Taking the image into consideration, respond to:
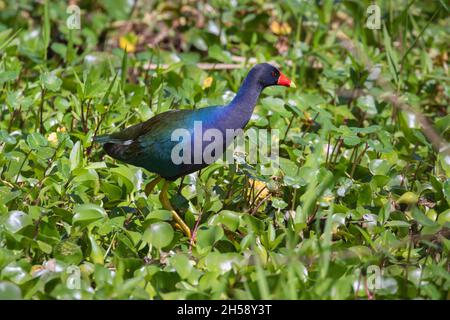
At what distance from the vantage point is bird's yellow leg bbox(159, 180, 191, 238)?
323cm

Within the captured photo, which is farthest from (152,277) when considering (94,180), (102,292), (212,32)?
(212,32)

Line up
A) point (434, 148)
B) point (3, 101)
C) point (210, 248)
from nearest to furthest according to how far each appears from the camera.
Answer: point (210, 248)
point (434, 148)
point (3, 101)

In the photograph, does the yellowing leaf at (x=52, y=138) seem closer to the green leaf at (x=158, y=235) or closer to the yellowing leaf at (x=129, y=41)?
the green leaf at (x=158, y=235)

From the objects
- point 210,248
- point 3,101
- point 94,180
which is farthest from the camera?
point 3,101

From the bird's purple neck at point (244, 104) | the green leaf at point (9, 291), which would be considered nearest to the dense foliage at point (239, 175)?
the green leaf at point (9, 291)

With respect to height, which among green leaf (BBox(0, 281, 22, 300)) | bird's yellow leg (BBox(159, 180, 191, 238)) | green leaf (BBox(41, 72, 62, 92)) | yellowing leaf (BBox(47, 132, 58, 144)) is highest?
green leaf (BBox(41, 72, 62, 92))

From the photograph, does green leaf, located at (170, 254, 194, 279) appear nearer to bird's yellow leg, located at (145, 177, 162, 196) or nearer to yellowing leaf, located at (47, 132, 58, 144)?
bird's yellow leg, located at (145, 177, 162, 196)

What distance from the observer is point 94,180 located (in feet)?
10.9

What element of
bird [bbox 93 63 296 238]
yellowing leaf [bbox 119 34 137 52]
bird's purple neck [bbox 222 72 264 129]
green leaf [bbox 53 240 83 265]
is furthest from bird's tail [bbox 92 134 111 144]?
yellowing leaf [bbox 119 34 137 52]

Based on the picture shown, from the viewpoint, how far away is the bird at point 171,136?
327cm

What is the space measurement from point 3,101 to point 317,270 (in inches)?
81.7

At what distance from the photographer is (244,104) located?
339 cm
